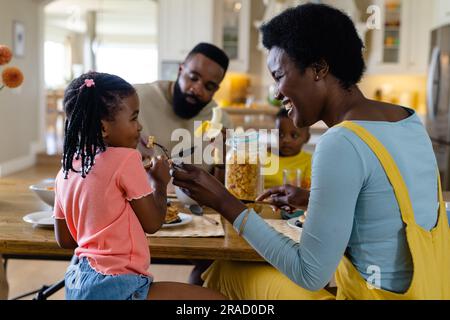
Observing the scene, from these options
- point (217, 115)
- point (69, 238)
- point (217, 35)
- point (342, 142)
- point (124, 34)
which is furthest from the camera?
point (124, 34)

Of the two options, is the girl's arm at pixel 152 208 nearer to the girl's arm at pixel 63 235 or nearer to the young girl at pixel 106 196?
the young girl at pixel 106 196

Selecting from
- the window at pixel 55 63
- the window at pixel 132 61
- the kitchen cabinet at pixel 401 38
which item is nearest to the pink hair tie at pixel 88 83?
the kitchen cabinet at pixel 401 38

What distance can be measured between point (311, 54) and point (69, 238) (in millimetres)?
761

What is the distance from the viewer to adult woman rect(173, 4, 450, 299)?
1.03m

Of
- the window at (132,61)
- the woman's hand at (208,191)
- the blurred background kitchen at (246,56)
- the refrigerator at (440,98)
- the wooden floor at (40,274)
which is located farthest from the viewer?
the window at (132,61)

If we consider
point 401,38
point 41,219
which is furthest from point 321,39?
point 401,38

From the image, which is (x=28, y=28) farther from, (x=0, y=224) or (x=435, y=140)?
(x=0, y=224)

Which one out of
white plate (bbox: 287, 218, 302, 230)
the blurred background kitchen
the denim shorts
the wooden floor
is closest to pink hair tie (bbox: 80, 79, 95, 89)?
the denim shorts

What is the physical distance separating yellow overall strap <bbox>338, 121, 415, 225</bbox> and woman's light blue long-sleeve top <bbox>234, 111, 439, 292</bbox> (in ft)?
0.03

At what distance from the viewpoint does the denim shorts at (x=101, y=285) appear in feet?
3.98

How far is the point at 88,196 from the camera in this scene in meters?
1.23

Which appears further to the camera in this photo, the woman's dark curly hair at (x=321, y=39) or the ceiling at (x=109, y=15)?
the ceiling at (x=109, y=15)

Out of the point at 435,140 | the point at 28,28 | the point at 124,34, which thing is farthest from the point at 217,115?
the point at 124,34

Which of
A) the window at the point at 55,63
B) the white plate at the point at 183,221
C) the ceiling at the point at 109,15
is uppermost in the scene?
the ceiling at the point at 109,15
